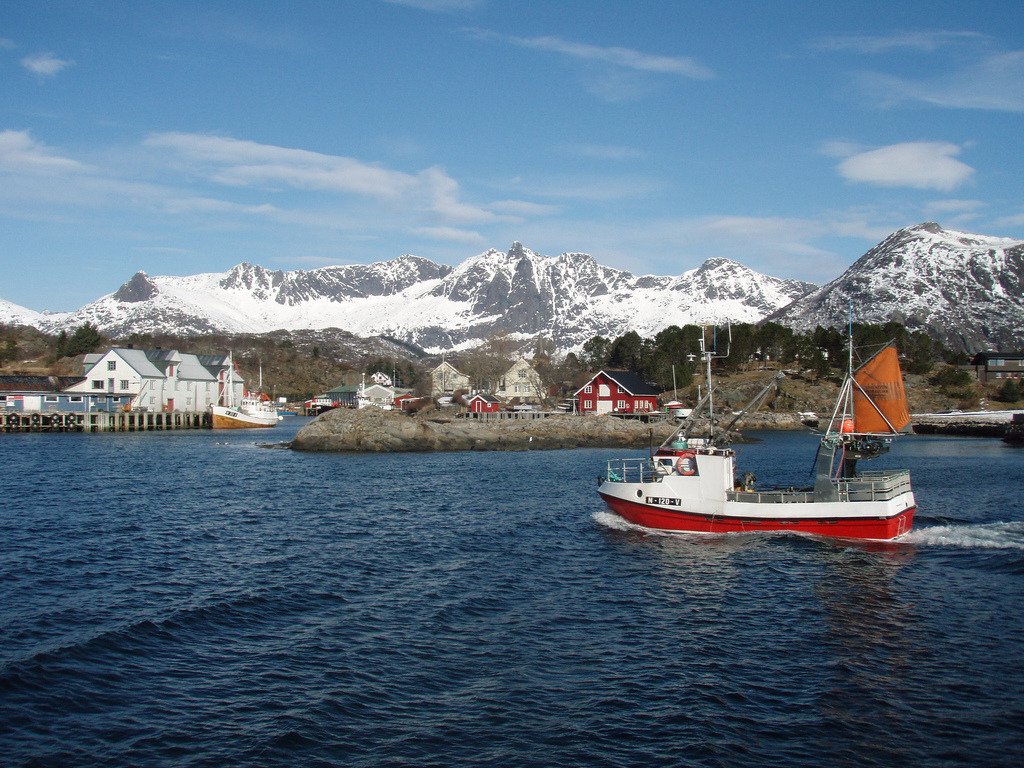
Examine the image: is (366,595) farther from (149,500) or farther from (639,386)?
(639,386)

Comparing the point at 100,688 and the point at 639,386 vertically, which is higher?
the point at 639,386

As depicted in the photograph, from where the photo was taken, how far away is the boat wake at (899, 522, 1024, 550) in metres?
35.2

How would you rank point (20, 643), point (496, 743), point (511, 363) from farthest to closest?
1. point (511, 363)
2. point (20, 643)
3. point (496, 743)

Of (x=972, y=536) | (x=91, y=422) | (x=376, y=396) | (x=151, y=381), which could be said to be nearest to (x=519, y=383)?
(x=376, y=396)

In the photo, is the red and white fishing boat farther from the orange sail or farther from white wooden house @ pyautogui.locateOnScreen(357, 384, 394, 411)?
white wooden house @ pyautogui.locateOnScreen(357, 384, 394, 411)

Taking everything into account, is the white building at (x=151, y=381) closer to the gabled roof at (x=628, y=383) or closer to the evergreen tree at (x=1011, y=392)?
the gabled roof at (x=628, y=383)

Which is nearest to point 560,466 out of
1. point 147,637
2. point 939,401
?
point 147,637

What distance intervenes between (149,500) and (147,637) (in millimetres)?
28201

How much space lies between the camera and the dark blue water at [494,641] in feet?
54.5

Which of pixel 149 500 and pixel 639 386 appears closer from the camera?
pixel 149 500

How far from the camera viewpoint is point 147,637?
22.8 meters

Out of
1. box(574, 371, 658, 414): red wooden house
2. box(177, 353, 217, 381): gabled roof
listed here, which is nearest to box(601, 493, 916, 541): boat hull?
box(574, 371, 658, 414): red wooden house

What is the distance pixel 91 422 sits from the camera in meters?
121

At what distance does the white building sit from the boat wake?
11833 centimetres
